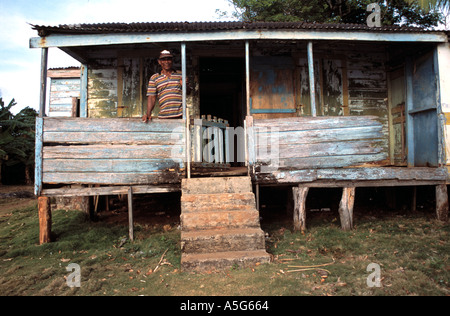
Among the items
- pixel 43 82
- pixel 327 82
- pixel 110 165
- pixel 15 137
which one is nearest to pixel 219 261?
Result: pixel 110 165

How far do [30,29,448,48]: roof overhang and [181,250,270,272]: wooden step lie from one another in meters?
4.06

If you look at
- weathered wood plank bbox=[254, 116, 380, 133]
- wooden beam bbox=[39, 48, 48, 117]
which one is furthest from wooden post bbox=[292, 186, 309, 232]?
wooden beam bbox=[39, 48, 48, 117]

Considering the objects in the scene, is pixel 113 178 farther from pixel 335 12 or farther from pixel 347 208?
pixel 335 12

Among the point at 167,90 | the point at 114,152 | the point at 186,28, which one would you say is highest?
the point at 186,28

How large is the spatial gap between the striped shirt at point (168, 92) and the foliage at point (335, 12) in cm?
920

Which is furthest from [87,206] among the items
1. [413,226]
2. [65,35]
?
[413,226]

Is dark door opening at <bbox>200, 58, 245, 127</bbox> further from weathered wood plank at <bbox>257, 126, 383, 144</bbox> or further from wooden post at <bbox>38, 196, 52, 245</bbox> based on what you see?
wooden post at <bbox>38, 196, 52, 245</bbox>

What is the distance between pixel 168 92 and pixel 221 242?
3.27m

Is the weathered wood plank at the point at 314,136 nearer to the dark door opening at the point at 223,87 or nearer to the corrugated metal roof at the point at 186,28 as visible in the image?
the corrugated metal roof at the point at 186,28

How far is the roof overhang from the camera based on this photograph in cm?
547

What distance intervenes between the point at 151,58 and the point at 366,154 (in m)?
5.52

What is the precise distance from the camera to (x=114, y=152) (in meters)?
5.45
